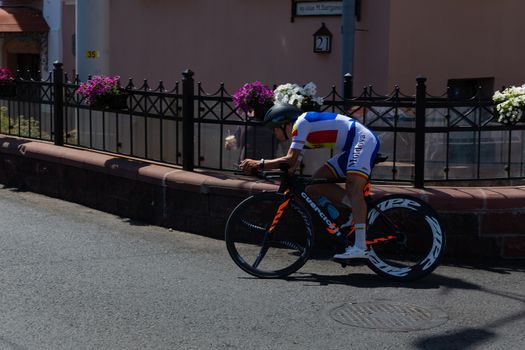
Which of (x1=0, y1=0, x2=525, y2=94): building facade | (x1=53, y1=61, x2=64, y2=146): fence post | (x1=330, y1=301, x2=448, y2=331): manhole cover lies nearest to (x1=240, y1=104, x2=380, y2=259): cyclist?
(x1=330, y1=301, x2=448, y2=331): manhole cover

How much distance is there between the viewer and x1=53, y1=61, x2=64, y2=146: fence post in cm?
1059

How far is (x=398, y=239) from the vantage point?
7129mm

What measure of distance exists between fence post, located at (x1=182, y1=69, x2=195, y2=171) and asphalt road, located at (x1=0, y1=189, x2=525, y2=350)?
95cm

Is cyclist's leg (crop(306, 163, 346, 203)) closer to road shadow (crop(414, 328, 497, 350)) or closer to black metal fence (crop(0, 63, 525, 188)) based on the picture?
black metal fence (crop(0, 63, 525, 188))

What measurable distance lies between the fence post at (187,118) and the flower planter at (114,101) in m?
1.14

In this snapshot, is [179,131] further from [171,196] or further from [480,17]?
[480,17]

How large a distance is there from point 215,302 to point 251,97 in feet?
8.41

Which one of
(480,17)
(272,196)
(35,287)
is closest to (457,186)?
(272,196)

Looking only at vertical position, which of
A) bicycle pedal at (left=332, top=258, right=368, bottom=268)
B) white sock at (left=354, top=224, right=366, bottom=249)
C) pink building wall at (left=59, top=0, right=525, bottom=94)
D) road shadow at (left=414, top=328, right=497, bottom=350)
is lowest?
road shadow at (left=414, top=328, right=497, bottom=350)

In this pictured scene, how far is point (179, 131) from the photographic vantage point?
9062 millimetres

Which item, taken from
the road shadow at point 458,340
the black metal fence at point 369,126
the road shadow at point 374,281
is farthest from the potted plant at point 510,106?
the road shadow at point 458,340

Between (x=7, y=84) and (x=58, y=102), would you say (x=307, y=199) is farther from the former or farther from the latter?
(x=7, y=84)

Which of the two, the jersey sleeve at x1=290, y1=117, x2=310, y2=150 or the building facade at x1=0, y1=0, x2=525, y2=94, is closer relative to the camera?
the jersey sleeve at x1=290, y1=117, x2=310, y2=150

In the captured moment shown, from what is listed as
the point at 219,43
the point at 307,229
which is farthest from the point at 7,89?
the point at 307,229
